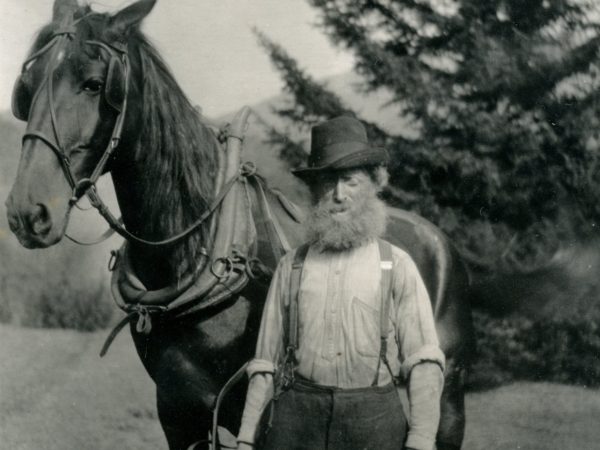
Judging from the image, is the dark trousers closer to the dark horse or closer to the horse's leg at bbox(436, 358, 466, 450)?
the dark horse

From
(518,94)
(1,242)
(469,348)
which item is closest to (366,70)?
(518,94)

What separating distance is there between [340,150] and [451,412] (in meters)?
1.55

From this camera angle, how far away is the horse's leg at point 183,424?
9.53ft

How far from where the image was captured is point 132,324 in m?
3.11

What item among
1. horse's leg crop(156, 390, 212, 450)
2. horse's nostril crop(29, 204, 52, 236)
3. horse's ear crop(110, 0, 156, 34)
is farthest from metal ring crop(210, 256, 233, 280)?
horse's ear crop(110, 0, 156, 34)

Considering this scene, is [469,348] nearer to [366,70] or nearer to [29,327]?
[366,70]

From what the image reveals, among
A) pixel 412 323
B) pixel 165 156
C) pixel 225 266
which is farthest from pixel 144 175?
pixel 412 323

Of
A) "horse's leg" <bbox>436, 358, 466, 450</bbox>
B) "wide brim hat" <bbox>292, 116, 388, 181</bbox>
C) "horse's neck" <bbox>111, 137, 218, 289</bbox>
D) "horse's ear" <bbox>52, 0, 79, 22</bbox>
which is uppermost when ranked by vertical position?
"horse's ear" <bbox>52, 0, 79, 22</bbox>

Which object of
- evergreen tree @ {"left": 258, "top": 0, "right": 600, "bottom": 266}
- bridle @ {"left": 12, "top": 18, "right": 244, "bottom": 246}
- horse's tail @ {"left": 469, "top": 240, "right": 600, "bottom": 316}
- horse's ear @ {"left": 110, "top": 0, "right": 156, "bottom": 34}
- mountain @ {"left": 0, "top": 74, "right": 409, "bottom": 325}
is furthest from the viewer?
mountain @ {"left": 0, "top": 74, "right": 409, "bottom": 325}

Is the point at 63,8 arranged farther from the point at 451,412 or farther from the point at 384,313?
the point at 451,412

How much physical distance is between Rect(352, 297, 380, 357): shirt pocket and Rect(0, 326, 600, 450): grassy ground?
A: 3.01m

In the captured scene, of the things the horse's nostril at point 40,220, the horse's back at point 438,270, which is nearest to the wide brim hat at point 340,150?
the horse's nostril at point 40,220

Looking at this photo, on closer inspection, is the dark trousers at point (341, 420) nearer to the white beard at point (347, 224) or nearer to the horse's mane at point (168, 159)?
the white beard at point (347, 224)

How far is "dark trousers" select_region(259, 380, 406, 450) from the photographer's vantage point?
2.35 meters
